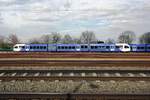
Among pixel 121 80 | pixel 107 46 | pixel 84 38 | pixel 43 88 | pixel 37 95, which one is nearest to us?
pixel 37 95

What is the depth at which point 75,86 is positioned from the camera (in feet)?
44.8

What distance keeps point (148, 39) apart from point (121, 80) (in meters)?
119

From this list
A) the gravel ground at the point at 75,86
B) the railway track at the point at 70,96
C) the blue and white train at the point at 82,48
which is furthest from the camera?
the blue and white train at the point at 82,48

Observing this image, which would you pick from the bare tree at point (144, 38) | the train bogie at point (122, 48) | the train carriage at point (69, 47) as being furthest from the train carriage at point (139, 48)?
the bare tree at point (144, 38)

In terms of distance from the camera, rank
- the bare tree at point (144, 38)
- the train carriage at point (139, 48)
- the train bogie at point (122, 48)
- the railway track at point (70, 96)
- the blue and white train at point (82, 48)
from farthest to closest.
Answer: the bare tree at point (144, 38), the train carriage at point (139, 48), the train bogie at point (122, 48), the blue and white train at point (82, 48), the railway track at point (70, 96)

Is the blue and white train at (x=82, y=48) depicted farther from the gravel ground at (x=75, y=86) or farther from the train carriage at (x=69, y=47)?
the gravel ground at (x=75, y=86)

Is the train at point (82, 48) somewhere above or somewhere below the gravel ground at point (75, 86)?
above

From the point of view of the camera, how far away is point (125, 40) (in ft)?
436

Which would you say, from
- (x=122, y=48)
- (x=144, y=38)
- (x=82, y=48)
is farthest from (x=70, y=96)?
(x=144, y=38)

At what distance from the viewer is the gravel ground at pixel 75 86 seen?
505 inches

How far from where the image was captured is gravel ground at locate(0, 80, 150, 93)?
12820mm

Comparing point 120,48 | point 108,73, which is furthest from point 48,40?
point 108,73

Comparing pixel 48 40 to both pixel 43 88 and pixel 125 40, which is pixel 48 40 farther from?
pixel 43 88

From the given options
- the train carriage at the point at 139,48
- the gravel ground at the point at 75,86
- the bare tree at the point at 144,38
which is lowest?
the gravel ground at the point at 75,86
